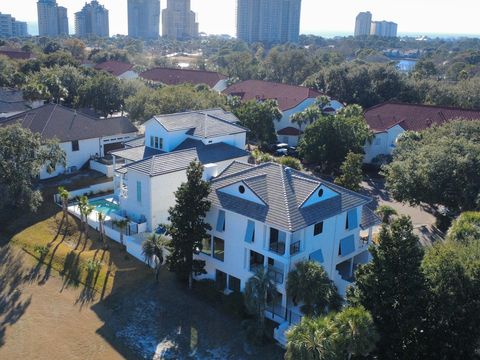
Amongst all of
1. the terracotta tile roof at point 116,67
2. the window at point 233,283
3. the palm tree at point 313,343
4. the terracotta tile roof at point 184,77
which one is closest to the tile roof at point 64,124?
the window at point 233,283

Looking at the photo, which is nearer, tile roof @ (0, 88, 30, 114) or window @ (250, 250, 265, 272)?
window @ (250, 250, 265, 272)

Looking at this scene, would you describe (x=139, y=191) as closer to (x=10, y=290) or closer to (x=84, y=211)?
(x=84, y=211)

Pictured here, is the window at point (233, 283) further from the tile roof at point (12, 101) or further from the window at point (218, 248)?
the tile roof at point (12, 101)

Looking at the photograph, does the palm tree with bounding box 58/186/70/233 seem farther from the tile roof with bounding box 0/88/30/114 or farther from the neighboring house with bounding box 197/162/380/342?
the tile roof with bounding box 0/88/30/114

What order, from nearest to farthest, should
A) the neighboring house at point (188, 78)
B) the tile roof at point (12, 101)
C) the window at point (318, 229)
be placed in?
the window at point (318, 229)
the tile roof at point (12, 101)
the neighboring house at point (188, 78)

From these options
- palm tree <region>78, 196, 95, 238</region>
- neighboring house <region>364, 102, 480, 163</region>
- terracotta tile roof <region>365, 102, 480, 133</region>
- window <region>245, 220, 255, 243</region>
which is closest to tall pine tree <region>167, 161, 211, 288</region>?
window <region>245, 220, 255, 243</region>
